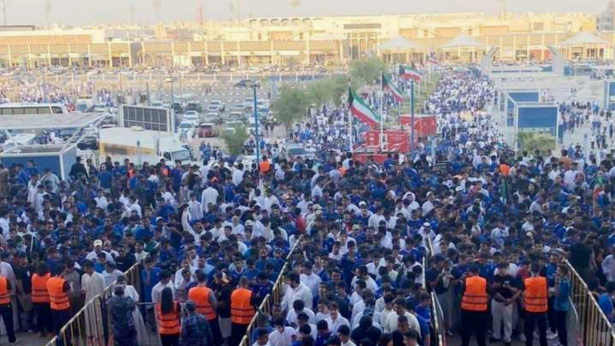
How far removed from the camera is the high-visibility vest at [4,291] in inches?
343

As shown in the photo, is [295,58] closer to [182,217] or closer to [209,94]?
[209,94]

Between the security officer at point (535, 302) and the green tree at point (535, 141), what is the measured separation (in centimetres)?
1677

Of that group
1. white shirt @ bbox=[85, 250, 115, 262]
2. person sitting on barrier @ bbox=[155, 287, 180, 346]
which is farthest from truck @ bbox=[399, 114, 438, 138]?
person sitting on barrier @ bbox=[155, 287, 180, 346]

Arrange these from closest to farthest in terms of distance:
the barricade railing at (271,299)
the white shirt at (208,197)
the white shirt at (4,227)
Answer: the barricade railing at (271,299) < the white shirt at (4,227) < the white shirt at (208,197)

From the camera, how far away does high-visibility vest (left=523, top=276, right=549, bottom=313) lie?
26.0 ft

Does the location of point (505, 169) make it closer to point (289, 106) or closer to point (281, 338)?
point (281, 338)

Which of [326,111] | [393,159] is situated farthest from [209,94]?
[393,159]

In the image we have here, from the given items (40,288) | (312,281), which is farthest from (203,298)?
(40,288)

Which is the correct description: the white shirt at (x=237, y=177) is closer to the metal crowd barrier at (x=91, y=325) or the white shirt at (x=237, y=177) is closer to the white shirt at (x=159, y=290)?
the metal crowd barrier at (x=91, y=325)

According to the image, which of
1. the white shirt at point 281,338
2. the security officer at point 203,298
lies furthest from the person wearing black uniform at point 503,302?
the security officer at point 203,298

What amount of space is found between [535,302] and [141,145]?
17556mm

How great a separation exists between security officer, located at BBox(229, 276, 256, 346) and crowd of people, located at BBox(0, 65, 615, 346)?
14 mm

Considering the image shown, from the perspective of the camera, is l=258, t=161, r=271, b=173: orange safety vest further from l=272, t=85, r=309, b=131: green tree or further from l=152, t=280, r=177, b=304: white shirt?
l=272, t=85, r=309, b=131: green tree

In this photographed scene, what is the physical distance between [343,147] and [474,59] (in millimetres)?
68391
